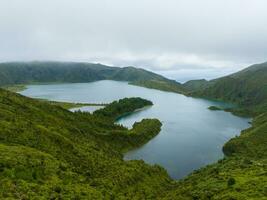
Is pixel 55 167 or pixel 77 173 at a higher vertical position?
pixel 55 167

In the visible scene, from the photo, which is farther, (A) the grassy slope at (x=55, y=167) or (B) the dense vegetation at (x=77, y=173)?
(B) the dense vegetation at (x=77, y=173)

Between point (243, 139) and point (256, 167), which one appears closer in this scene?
point (256, 167)

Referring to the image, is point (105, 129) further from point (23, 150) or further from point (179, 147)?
point (23, 150)

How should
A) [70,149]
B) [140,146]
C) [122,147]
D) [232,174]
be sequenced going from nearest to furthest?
[232,174] < [70,149] < [122,147] < [140,146]

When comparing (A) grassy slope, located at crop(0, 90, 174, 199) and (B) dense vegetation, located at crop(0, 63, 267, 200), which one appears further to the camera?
(B) dense vegetation, located at crop(0, 63, 267, 200)

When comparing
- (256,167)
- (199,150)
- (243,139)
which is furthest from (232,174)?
(243,139)

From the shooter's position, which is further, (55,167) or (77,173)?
(77,173)

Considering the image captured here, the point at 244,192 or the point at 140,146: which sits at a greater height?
the point at 244,192

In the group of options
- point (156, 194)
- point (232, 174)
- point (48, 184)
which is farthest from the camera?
point (156, 194)
